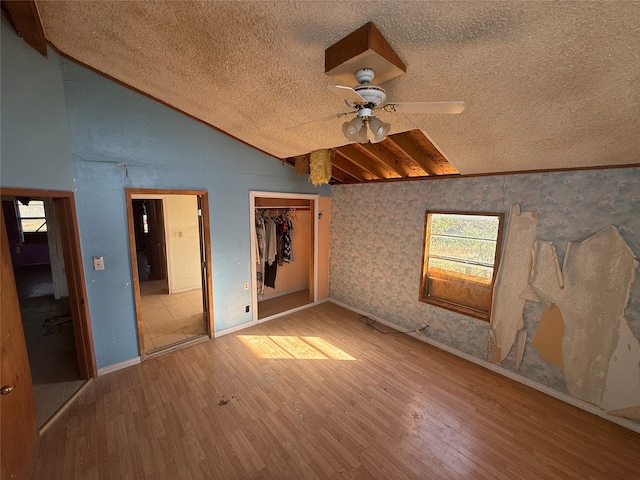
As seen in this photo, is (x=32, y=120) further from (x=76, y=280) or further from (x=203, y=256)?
(x=203, y=256)

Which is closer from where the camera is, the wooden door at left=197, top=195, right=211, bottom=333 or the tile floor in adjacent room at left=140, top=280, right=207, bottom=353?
the wooden door at left=197, top=195, right=211, bottom=333

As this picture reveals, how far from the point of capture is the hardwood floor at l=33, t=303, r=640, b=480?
1.96 meters

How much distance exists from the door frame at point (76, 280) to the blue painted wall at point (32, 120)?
216 millimetres

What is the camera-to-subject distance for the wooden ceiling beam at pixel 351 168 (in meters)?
3.91

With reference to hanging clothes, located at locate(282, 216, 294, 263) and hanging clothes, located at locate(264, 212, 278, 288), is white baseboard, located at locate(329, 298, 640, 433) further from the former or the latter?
hanging clothes, located at locate(264, 212, 278, 288)

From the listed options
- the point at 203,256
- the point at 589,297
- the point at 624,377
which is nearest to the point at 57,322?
the point at 203,256

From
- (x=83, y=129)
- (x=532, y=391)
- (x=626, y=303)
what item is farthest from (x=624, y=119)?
(x=83, y=129)

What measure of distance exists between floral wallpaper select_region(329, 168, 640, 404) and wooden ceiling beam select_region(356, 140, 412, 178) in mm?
180

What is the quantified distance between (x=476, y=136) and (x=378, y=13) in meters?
1.48

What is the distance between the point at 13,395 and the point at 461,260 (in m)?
4.34

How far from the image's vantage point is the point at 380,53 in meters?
1.50

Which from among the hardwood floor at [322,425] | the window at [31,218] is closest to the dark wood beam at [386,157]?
the hardwood floor at [322,425]

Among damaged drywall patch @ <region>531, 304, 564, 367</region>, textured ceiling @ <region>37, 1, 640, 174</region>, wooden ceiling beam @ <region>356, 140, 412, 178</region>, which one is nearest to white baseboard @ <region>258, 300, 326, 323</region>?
wooden ceiling beam @ <region>356, 140, 412, 178</region>

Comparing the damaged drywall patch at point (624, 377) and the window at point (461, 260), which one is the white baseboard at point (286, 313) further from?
the damaged drywall patch at point (624, 377)
